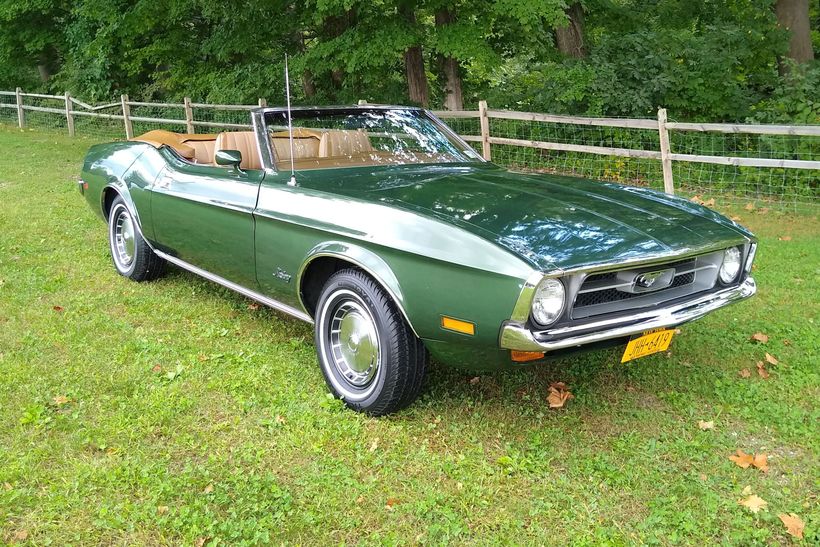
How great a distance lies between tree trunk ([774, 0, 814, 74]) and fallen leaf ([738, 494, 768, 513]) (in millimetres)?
12415

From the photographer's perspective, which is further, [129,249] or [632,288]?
[129,249]

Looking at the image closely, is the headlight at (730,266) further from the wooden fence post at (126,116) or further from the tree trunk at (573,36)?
the wooden fence post at (126,116)

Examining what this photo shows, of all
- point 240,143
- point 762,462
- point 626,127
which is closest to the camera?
point 762,462

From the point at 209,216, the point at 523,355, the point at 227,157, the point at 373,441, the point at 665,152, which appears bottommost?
the point at 373,441

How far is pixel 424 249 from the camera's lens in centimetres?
298

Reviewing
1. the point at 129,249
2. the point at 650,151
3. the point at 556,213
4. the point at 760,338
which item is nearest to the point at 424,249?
the point at 556,213

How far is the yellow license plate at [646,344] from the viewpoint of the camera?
10.0 feet

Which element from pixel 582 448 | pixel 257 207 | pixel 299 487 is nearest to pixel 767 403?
pixel 582 448

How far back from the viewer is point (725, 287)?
135 inches

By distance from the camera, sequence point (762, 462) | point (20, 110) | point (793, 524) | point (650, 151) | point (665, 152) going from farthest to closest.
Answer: point (20, 110)
point (650, 151)
point (665, 152)
point (762, 462)
point (793, 524)

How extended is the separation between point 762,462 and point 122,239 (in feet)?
15.6

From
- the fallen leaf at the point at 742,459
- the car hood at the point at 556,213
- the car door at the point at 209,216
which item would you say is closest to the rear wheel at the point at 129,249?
the car door at the point at 209,216

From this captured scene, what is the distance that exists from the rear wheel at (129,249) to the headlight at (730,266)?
392cm

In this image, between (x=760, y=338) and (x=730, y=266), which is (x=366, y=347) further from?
(x=760, y=338)
